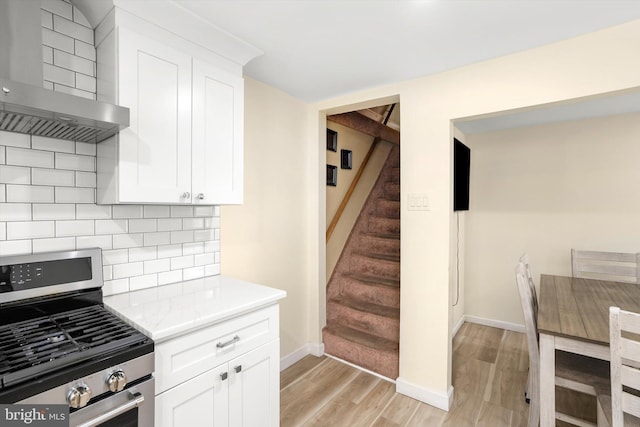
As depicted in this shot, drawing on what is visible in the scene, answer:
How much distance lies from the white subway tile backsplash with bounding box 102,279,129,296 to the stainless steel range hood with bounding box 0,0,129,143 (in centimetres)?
74

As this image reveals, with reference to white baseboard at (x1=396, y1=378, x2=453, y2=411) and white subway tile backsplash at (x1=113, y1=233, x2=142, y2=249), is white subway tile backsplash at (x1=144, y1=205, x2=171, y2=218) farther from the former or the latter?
white baseboard at (x1=396, y1=378, x2=453, y2=411)

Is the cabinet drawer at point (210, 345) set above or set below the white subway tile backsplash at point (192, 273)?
below

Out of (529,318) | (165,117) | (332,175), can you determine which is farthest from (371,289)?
(165,117)

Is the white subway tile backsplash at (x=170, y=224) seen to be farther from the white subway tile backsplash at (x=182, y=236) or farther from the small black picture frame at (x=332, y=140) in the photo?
the small black picture frame at (x=332, y=140)

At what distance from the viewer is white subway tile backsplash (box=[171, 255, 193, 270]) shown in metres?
1.78

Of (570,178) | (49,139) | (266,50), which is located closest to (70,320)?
(49,139)

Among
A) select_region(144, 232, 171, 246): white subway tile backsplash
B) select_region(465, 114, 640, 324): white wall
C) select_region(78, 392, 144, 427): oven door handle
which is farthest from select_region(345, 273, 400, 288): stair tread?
select_region(78, 392, 144, 427): oven door handle

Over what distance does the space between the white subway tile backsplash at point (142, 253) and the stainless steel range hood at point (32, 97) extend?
0.65 metres

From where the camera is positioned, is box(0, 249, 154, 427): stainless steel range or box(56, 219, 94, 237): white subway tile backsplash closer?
box(0, 249, 154, 427): stainless steel range

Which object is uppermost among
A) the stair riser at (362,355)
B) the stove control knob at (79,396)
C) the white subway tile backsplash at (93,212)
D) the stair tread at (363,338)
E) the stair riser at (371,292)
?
the white subway tile backsplash at (93,212)

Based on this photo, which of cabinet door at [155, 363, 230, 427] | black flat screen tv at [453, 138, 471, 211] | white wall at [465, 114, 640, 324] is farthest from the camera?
black flat screen tv at [453, 138, 471, 211]

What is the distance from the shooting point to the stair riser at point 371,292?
118 inches

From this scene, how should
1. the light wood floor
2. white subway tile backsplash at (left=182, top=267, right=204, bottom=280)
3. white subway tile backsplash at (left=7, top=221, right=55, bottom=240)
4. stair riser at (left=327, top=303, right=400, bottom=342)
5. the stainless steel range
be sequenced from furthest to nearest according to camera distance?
stair riser at (left=327, top=303, right=400, bottom=342) → the light wood floor → white subway tile backsplash at (left=182, top=267, right=204, bottom=280) → white subway tile backsplash at (left=7, top=221, right=55, bottom=240) → the stainless steel range

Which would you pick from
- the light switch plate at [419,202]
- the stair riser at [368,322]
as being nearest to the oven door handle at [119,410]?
the light switch plate at [419,202]
